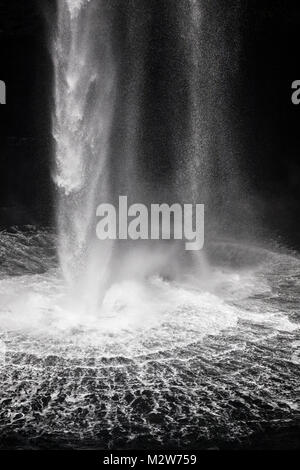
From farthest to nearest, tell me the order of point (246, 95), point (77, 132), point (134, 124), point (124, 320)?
point (134, 124) → point (246, 95) → point (77, 132) → point (124, 320)

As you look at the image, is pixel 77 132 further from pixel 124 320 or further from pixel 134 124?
pixel 134 124

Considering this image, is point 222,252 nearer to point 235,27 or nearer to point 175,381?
point 175,381

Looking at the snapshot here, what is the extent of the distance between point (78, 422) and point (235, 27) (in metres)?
38.6

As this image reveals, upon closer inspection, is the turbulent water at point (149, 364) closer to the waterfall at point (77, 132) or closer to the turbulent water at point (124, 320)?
the turbulent water at point (124, 320)

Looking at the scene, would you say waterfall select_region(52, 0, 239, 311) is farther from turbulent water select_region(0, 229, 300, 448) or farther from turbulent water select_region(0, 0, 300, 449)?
turbulent water select_region(0, 229, 300, 448)

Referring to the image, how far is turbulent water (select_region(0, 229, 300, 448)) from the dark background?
19.1 m

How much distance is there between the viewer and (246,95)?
40844mm

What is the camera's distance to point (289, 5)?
38125mm

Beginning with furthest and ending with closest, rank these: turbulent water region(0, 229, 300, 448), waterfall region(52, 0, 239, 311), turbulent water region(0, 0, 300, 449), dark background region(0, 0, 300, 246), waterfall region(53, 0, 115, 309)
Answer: dark background region(0, 0, 300, 246)
waterfall region(52, 0, 239, 311)
waterfall region(53, 0, 115, 309)
turbulent water region(0, 0, 300, 449)
turbulent water region(0, 229, 300, 448)

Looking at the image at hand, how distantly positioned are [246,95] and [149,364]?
35081 mm

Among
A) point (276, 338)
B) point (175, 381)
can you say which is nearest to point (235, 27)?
point (276, 338)

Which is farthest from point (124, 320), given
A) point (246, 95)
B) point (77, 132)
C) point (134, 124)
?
point (246, 95)

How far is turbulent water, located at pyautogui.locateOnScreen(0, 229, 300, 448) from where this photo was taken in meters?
8.72

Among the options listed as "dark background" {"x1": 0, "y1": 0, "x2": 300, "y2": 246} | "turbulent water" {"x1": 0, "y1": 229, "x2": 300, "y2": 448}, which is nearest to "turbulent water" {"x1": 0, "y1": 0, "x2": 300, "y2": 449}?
"turbulent water" {"x1": 0, "y1": 229, "x2": 300, "y2": 448}
